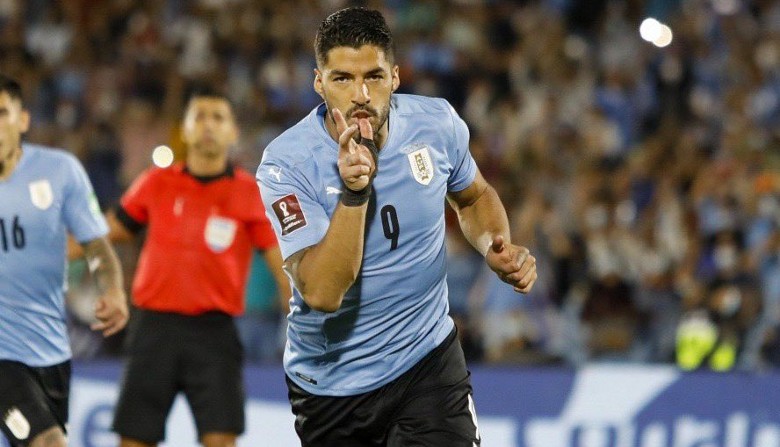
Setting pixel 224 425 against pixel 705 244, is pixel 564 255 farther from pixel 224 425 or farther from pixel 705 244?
pixel 224 425

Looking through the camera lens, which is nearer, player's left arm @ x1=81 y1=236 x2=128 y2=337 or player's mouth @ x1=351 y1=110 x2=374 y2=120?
player's mouth @ x1=351 y1=110 x2=374 y2=120

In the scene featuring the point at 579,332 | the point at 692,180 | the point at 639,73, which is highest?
the point at 639,73

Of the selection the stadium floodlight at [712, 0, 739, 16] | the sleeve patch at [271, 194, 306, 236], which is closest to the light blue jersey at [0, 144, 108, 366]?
the sleeve patch at [271, 194, 306, 236]

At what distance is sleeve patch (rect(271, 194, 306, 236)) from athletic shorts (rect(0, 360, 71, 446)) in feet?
6.41

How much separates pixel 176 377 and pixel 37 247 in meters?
1.45

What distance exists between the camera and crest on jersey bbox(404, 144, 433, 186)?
14.8 feet

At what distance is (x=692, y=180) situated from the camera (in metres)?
11.5

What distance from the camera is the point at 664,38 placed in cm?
1320

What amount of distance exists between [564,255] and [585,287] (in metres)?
0.33

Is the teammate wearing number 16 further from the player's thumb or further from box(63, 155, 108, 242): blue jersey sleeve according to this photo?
box(63, 155, 108, 242): blue jersey sleeve

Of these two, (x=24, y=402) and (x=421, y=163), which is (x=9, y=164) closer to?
(x=24, y=402)

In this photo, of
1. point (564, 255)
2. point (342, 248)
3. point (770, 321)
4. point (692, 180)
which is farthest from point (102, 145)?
point (342, 248)

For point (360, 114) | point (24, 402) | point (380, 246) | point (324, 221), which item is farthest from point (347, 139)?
point (24, 402)

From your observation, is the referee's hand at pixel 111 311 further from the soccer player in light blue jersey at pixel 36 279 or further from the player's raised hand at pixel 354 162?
the player's raised hand at pixel 354 162
